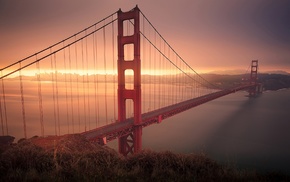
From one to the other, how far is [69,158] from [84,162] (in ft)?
2.20

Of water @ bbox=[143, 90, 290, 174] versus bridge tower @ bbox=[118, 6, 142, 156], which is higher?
bridge tower @ bbox=[118, 6, 142, 156]

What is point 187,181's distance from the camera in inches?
178

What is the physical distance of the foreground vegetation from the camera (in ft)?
14.8

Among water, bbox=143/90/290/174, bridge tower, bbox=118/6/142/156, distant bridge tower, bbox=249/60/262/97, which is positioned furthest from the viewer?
distant bridge tower, bbox=249/60/262/97

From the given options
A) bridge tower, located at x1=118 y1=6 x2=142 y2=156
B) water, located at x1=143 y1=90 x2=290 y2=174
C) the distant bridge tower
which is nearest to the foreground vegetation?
bridge tower, located at x1=118 y1=6 x2=142 y2=156

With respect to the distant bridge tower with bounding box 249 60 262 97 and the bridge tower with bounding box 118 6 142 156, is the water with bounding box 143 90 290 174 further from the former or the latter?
the distant bridge tower with bounding box 249 60 262 97

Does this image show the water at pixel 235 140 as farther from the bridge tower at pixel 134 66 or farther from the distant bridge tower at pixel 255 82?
the distant bridge tower at pixel 255 82

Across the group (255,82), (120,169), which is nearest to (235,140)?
(120,169)

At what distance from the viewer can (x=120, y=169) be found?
4.86 m

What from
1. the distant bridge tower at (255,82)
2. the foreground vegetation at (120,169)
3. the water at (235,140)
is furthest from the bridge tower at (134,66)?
the distant bridge tower at (255,82)

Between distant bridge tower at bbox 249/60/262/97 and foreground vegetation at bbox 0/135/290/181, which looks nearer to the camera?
A: foreground vegetation at bbox 0/135/290/181

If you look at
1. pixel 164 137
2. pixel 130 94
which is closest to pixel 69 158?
pixel 130 94

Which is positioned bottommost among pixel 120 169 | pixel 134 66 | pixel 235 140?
pixel 235 140

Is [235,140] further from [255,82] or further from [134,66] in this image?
[255,82]
